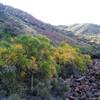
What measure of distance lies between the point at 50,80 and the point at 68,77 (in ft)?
45.0

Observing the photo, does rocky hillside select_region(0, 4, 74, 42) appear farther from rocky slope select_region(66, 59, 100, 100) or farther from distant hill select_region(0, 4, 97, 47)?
rocky slope select_region(66, 59, 100, 100)

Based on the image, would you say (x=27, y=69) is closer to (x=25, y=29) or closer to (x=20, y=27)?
(x=25, y=29)

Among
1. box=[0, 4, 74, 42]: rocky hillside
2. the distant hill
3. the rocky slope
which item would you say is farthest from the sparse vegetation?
box=[0, 4, 74, 42]: rocky hillside

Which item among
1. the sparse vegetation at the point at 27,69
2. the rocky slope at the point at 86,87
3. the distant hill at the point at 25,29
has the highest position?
the distant hill at the point at 25,29

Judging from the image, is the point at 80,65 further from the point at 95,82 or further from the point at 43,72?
the point at 43,72

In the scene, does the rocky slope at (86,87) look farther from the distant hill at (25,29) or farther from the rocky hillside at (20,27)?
the rocky hillside at (20,27)

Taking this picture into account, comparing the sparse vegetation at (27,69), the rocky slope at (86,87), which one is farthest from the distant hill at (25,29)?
the sparse vegetation at (27,69)

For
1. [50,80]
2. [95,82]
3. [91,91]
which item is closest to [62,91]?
[50,80]

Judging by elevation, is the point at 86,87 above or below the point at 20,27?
below

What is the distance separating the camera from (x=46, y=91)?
28.6 m

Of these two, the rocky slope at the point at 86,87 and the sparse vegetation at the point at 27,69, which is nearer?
the sparse vegetation at the point at 27,69

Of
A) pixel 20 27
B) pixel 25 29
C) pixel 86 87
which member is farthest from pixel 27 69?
pixel 20 27

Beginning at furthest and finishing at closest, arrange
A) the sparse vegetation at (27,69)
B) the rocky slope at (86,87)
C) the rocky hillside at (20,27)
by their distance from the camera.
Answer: the rocky hillside at (20,27) → the rocky slope at (86,87) → the sparse vegetation at (27,69)

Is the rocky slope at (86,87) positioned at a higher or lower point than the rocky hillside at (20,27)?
lower
